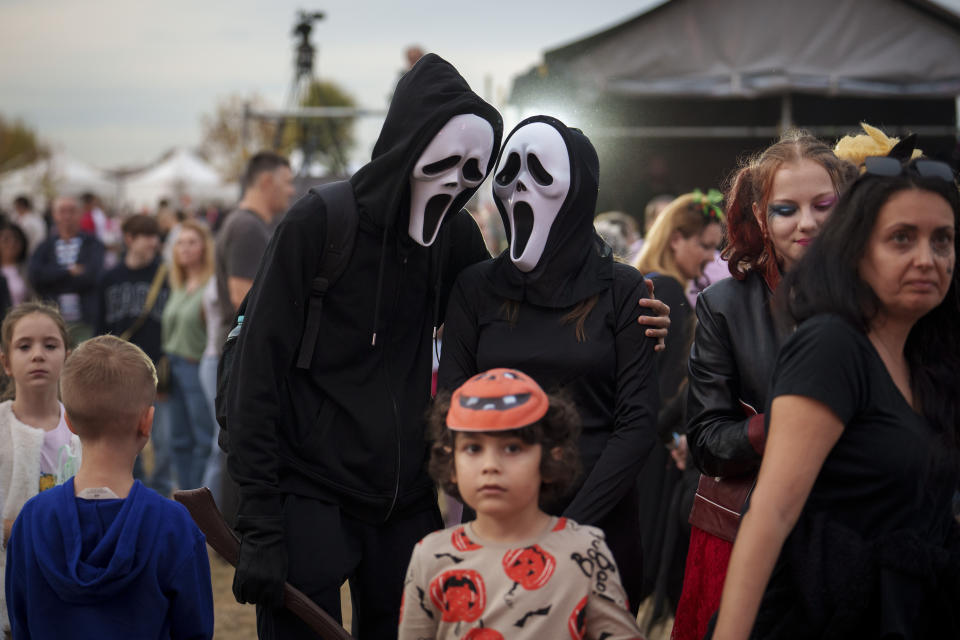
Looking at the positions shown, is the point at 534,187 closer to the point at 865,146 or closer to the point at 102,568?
the point at 865,146

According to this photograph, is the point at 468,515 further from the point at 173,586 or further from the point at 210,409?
the point at 210,409

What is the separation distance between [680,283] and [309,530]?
2.79 metres

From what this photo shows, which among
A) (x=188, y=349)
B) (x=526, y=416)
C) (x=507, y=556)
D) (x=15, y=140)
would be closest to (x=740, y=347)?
(x=526, y=416)

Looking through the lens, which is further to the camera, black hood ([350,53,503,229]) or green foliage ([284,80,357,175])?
green foliage ([284,80,357,175])

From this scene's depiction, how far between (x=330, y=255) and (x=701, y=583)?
55.4 inches

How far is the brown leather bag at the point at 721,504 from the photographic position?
2908mm

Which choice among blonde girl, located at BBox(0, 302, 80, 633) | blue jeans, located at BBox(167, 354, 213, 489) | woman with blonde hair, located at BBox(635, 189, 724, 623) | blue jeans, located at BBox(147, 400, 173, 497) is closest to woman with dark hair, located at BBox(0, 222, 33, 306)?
blue jeans, located at BBox(147, 400, 173, 497)

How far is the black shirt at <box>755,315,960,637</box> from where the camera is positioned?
215 centimetres

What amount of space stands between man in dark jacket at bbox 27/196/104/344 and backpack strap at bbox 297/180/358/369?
261 inches

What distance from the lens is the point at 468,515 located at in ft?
9.72

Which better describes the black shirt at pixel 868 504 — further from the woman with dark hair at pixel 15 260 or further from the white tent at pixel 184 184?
the white tent at pixel 184 184

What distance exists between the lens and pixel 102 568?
278 centimetres

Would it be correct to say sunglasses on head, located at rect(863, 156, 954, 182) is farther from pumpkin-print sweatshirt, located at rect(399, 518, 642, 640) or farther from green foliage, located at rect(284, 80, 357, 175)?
green foliage, located at rect(284, 80, 357, 175)

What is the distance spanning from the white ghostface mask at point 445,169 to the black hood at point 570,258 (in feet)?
0.63
